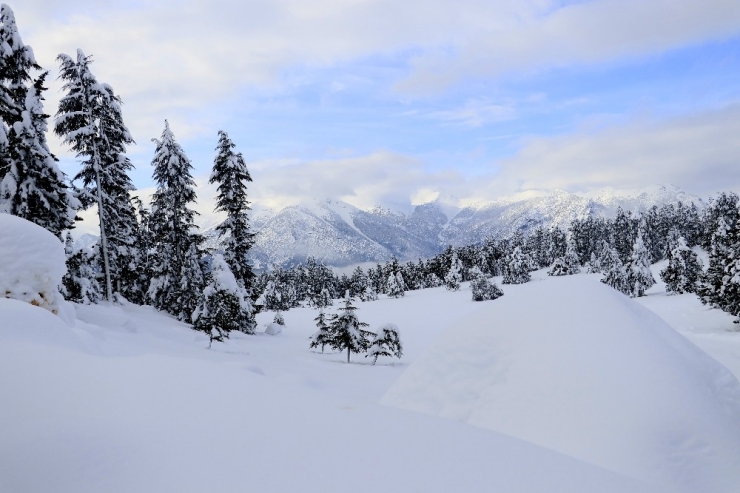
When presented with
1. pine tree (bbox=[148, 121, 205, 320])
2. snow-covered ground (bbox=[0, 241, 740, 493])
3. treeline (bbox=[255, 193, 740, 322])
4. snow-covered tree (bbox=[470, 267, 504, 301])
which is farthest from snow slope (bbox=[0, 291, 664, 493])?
treeline (bbox=[255, 193, 740, 322])

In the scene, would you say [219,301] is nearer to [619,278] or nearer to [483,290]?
[483,290]

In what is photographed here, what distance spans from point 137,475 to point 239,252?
25.0 m

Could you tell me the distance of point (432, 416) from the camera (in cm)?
532

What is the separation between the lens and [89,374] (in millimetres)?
4734

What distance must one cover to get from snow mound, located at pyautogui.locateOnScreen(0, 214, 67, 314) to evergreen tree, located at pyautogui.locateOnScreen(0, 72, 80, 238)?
9342 mm

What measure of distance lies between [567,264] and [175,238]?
239 ft

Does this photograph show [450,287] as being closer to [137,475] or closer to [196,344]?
[196,344]

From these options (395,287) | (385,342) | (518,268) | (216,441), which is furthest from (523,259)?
(216,441)

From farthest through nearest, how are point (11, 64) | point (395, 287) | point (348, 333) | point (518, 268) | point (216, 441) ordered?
point (395, 287), point (518, 268), point (348, 333), point (11, 64), point (216, 441)

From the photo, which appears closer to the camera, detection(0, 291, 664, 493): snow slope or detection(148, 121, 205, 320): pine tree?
detection(0, 291, 664, 493): snow slope

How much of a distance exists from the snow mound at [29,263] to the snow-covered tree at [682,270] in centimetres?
6206

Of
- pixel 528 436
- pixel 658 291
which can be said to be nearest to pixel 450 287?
pixel 658 291

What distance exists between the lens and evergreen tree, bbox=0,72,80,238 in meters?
16.7

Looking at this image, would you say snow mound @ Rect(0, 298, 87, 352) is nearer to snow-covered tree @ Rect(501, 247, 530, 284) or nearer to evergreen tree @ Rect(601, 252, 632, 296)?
evergreen tree @ Rect(601, 252, 632, 296)
